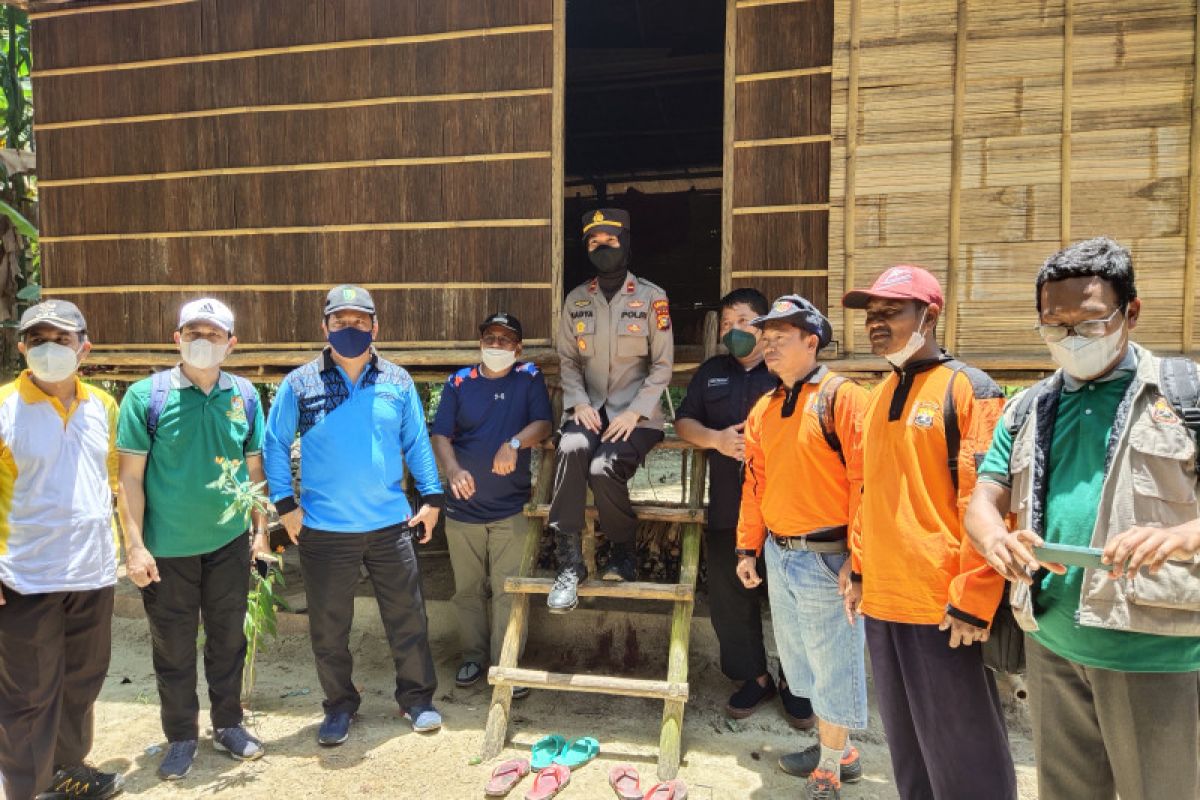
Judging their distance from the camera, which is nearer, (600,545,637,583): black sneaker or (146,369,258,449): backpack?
(146,369,258,449): backpack

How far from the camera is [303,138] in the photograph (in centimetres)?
497

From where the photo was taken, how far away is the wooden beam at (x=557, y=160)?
14.9 ft

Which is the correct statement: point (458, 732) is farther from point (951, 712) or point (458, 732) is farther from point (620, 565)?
point (951, 712)

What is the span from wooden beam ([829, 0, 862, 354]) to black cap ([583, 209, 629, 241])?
50.4 inches

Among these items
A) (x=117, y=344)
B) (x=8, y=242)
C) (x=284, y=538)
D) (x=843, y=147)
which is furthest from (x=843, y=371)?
(x=8, y=242)

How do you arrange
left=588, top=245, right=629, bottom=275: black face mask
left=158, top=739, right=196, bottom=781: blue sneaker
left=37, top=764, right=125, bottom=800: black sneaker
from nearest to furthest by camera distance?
left=37, top=764, right=125, bottom=800: black sneaker, left=158, top=739, right=196, bottom=781: blue sneaker, left=588, top=245, right=629, bottom=275: black face mask

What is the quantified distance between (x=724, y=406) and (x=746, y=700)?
1.63 meters

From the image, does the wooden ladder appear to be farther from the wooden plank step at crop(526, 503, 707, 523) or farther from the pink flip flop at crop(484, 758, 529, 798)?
the pink flip flop at crop(484, 758, 529, 798)

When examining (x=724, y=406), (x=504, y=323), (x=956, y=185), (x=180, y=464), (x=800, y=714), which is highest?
(x=956, y=185)

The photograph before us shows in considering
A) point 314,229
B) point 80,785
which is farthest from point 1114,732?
point 314,229

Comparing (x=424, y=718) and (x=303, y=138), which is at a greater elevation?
(x=303, y=138)

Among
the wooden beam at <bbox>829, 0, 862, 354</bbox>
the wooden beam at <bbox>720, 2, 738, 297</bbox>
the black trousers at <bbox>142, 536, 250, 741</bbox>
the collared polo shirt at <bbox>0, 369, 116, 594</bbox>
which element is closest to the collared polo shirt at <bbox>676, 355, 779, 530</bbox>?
the wooden beam at <bbox>720, 2, 738, 297</bbox>

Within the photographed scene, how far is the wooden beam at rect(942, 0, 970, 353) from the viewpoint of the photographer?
3.97m

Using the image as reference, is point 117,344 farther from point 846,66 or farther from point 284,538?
point 846,66
